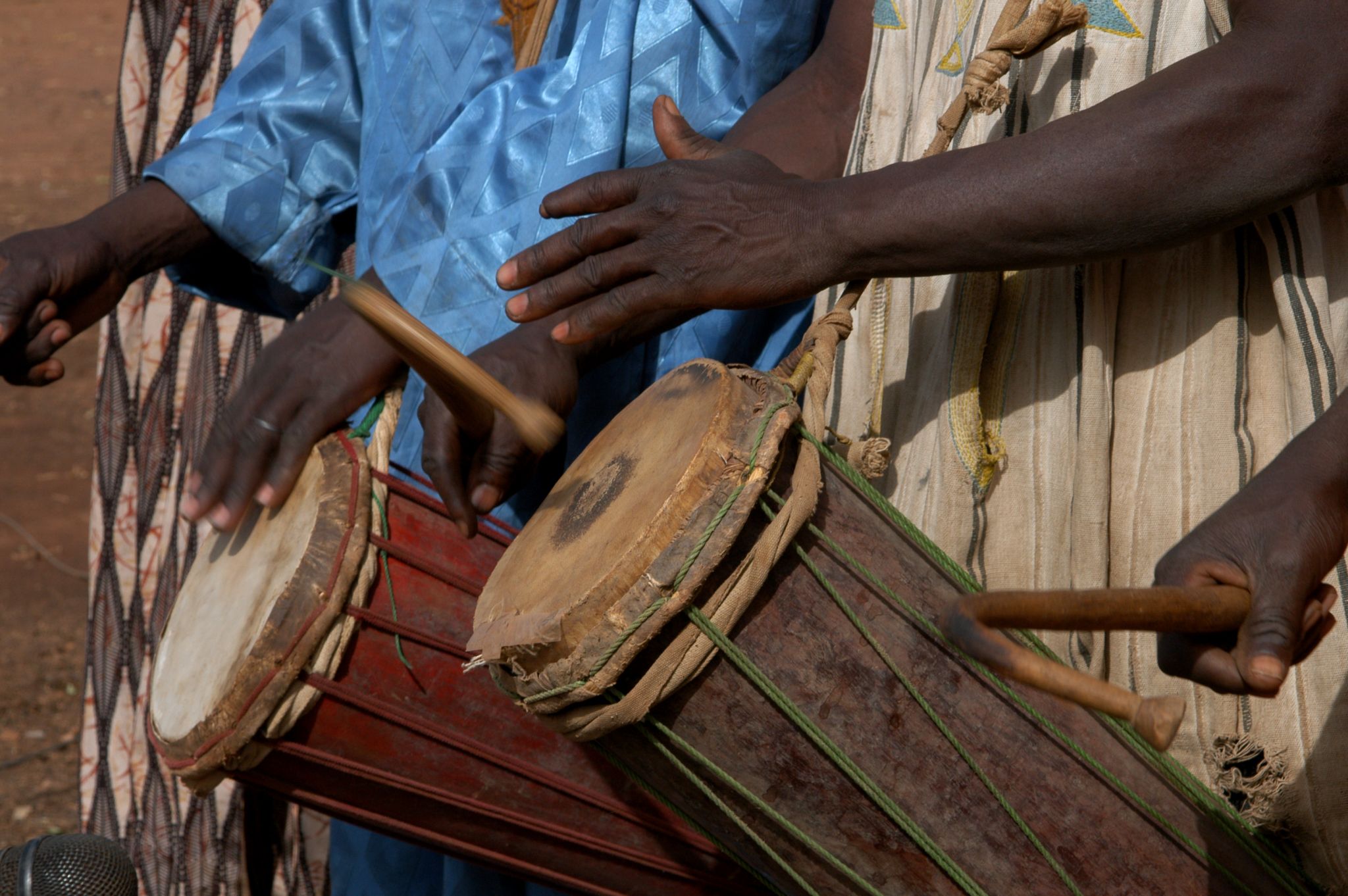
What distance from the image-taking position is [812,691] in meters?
1.20

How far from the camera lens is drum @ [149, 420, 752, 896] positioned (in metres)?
1.43

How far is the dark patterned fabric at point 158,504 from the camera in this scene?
2.89 metres

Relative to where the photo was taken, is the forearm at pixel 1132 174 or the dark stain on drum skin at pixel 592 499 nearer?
the forearm at pixel 1132 174

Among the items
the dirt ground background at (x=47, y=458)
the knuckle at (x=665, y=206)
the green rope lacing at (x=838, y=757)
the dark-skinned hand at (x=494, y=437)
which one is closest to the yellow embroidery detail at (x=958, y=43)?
the knuckle at (x=665, y=206)

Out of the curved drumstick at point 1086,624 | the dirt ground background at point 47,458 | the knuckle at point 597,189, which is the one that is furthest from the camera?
the dirt ground background at point 47,458

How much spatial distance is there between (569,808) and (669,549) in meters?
0.53

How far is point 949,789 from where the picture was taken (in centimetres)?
122

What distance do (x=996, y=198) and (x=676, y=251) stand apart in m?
0.31

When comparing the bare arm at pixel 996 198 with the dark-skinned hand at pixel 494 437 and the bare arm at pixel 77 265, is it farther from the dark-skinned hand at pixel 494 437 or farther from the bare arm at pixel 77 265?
the bare arm at pixel 77 265

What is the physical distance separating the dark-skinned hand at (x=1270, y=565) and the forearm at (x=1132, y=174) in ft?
0.80

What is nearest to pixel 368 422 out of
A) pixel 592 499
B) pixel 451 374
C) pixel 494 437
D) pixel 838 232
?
pixel 494 437

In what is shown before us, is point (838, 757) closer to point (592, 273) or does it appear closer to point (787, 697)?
point (787, 697)

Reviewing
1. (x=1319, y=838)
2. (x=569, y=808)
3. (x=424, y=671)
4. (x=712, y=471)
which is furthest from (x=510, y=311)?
(x=1319, y=838)

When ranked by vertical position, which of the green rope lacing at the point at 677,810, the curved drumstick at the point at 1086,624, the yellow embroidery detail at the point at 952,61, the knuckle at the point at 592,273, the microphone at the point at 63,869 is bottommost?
the microphone at the point at 63,869
